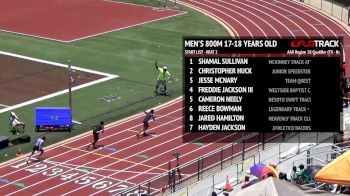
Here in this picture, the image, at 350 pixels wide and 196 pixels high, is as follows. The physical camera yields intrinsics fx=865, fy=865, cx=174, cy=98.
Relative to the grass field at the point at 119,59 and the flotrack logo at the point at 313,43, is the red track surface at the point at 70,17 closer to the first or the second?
the grass field at the point at 119,59

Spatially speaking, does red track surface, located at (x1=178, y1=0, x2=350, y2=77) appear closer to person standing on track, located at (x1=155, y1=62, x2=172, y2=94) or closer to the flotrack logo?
person standing on track, located at (x1=155, y1=62, x2=172, y2=94)

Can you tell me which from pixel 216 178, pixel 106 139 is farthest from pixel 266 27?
pixel 216 178

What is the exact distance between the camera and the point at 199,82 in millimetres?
25578

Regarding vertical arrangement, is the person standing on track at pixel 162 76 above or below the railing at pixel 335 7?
below

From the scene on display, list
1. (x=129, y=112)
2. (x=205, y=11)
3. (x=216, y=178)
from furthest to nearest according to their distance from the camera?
(x=205, y=11), (x=129, y=112), (x=216, y=178)

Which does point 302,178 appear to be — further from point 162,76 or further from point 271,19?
point 271,19

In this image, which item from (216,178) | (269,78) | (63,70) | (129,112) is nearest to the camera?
(269,78)

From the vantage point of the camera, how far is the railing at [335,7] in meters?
64.5

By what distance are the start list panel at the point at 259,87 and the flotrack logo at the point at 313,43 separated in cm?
20

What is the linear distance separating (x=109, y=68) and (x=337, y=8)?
79.6 ft

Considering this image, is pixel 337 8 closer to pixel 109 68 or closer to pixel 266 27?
pixel 266 27

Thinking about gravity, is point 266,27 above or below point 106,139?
above

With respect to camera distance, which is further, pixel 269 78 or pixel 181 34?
pixel 181 34
